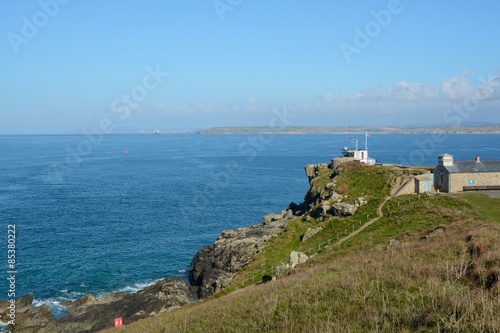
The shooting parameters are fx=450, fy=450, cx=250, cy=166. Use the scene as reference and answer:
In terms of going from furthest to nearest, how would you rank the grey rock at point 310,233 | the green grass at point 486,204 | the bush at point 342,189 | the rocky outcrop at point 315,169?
1. the rocky outcrop at point 315,169
2. the bush at point 342,189
3. the grey rock at point 310,233
4. the green grass at point 486,204

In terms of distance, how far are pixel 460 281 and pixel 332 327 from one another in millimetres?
6616

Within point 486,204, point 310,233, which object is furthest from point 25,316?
point 486,204

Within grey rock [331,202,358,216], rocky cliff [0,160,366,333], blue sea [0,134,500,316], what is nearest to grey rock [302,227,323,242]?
rocky cliff [0,160,366,333]

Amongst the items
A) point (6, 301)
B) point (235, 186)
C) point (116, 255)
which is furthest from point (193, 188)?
point (6, 301)

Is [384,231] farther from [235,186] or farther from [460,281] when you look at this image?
[235,186]

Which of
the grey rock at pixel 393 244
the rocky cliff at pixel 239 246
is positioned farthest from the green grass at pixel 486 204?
the rocky cliff at pixel 239 246

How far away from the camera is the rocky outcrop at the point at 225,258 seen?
4609 centimetres

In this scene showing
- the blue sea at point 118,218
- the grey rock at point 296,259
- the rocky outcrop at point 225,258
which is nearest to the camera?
the grey rock at point 296,259

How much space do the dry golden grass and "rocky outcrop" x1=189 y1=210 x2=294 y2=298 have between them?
21439mm

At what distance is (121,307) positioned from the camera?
42.0 m

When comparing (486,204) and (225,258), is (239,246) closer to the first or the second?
(225,258)

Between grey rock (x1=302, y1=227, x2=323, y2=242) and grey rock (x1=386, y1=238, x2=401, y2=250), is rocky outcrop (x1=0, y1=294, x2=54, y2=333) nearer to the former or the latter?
grey rock (x1=302, y1=227, x2=323, y2=242)

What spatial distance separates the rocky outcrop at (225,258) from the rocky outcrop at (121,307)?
247 cm

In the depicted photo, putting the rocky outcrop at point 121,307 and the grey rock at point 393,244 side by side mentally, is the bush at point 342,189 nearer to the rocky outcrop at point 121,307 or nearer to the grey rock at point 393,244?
the grey rock at point 393,244
